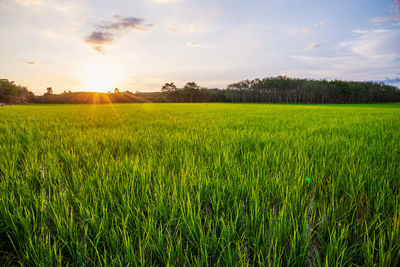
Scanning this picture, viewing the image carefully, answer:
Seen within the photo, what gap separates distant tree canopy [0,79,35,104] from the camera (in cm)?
5787

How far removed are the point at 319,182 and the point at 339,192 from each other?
5.8 inches

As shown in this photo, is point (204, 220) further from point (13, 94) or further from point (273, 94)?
point (273, 94)

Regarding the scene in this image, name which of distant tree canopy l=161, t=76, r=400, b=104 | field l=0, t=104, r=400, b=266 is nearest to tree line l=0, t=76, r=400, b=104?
distant tree canopy l=161, t=76, r=400, b=104

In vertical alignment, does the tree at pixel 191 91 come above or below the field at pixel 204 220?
above

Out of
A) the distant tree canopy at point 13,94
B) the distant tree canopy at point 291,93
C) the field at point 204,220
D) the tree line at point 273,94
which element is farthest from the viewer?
the distant tree canopy at point 291,93

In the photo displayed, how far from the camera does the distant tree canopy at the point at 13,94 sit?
57.9 meters

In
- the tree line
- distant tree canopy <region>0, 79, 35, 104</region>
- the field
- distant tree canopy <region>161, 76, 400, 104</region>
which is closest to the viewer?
the field

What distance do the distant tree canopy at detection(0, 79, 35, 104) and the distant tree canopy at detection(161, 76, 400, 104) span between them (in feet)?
167

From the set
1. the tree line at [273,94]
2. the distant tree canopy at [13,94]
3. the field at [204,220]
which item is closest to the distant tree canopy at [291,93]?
the tree line at [273,94]

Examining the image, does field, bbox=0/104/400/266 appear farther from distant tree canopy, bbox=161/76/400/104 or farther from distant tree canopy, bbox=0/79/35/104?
distant tree canopy, bbox=161/76/400/104

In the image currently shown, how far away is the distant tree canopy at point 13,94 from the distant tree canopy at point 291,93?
50797mm

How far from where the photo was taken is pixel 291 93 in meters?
91.8

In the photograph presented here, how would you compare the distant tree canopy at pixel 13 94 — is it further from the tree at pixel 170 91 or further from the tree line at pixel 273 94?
the tree at pixel 170 91

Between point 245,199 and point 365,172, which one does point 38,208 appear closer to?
point 245,199
